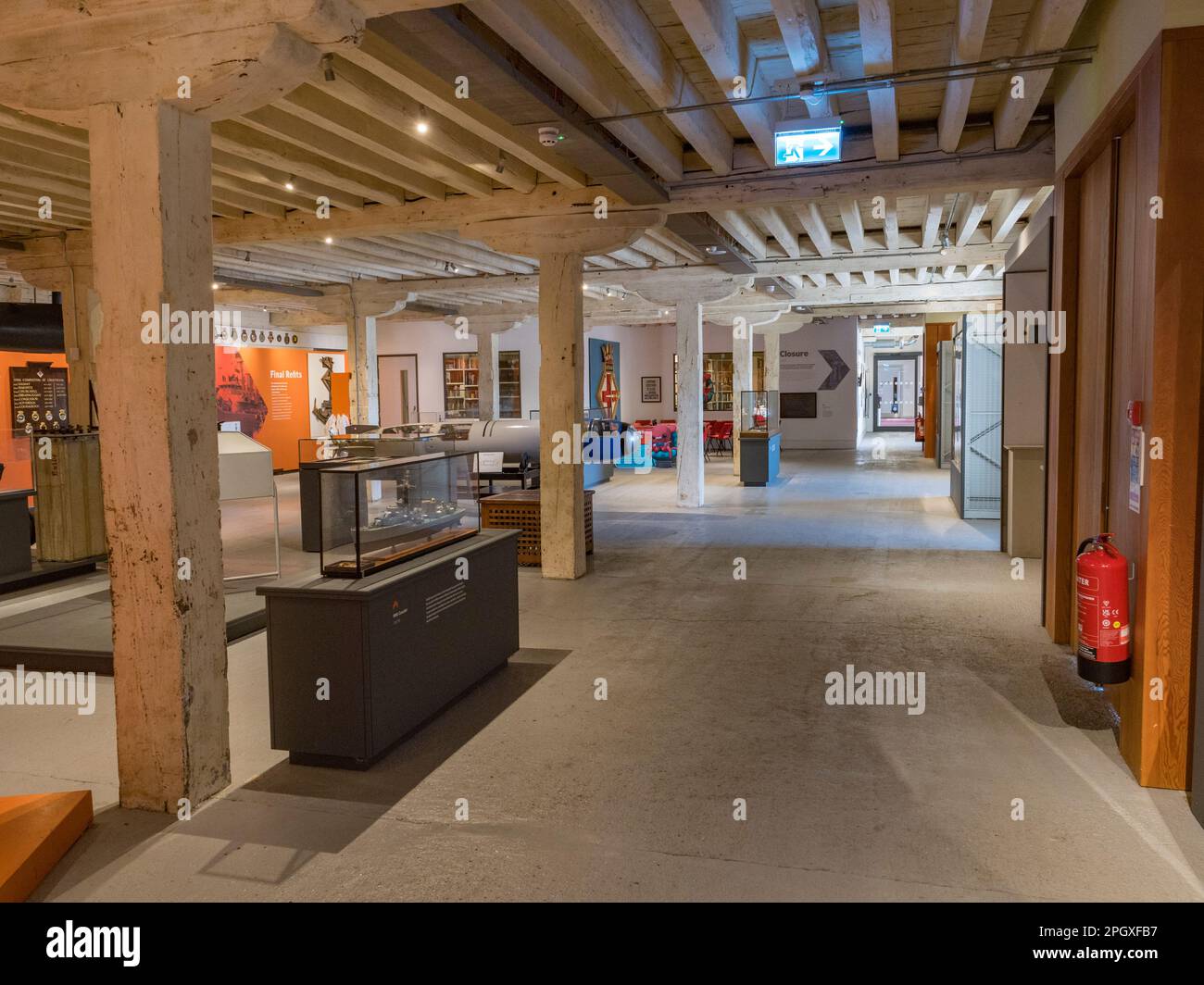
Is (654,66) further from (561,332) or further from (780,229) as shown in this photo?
(780,229)

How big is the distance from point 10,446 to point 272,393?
28.3ft

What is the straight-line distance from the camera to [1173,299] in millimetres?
3557

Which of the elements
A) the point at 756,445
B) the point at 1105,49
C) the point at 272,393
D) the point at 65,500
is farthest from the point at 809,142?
the point at 272,393

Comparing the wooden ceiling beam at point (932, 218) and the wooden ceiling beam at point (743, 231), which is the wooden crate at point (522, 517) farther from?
the wooden ceiling beam at point (932, 218)

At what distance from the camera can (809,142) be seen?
6.12m

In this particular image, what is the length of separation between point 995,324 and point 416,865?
9.70 meters

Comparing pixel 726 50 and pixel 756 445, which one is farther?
pixel 756 445

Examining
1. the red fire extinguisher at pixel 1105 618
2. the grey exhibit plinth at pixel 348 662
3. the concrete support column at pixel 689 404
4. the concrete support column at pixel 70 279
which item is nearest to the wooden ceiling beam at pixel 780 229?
the concrete support column at pixel 689 404

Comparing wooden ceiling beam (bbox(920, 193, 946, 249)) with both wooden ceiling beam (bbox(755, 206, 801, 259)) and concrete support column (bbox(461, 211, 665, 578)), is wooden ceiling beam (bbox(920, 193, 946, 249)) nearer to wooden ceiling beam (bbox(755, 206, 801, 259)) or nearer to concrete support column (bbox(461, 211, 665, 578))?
wooden ceiling beam (bbox(755, 206, 801, 259))

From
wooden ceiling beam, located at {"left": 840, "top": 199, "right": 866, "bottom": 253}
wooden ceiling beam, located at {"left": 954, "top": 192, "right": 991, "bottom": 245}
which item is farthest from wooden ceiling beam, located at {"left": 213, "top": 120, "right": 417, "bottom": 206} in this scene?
wooden ceiling beam, located at {"left": 954, "top": 192, "right": 991, "bottom": 245}

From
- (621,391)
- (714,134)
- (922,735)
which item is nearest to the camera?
(922,735)
